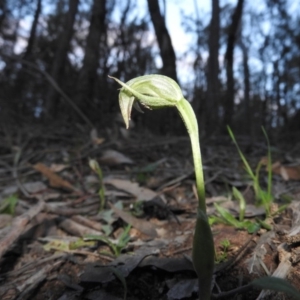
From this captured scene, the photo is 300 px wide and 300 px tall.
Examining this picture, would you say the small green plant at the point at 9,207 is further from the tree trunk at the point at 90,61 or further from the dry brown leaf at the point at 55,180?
the tree trunk at the point at 90,61

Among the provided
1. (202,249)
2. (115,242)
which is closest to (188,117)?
(202,249)

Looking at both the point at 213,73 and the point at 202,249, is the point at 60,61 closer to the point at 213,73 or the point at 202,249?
the point at 213,73

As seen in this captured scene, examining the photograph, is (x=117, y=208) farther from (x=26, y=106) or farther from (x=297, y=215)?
(x=26, y=106)

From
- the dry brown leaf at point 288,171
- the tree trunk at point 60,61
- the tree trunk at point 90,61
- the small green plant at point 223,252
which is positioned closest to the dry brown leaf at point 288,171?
the dry brown leaf at point 288,171

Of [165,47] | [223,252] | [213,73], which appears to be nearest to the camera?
[223,252]

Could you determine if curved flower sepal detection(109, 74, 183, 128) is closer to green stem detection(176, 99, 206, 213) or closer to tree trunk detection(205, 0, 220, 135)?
green stem detection(176, 99, 206, 213)
